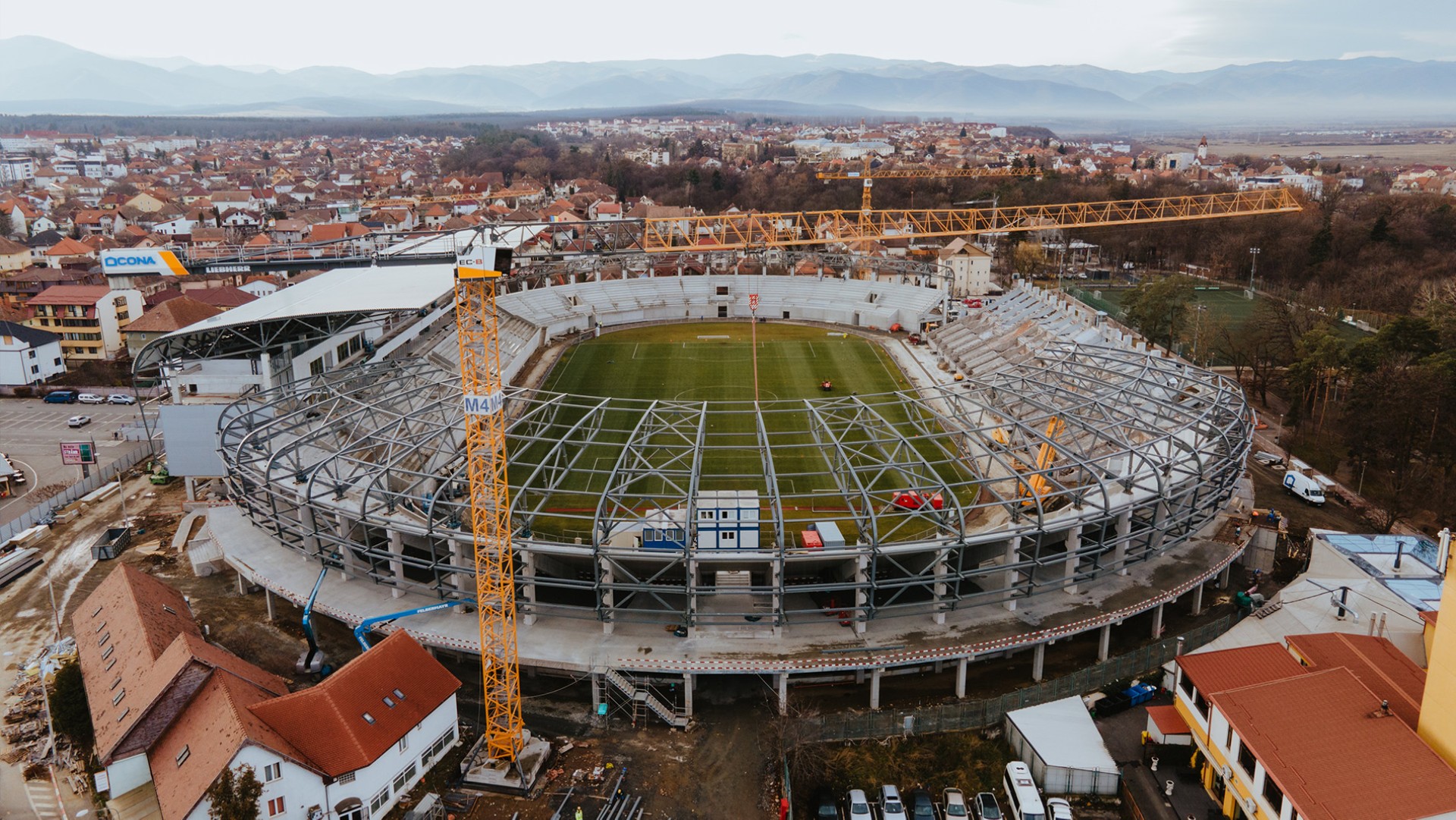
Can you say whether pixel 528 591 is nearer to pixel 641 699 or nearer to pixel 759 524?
pixel 641 699

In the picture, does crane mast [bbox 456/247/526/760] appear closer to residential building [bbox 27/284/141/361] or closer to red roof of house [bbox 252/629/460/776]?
red roof of house [bbox 252/629/460/776]

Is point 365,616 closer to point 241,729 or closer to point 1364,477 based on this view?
point 241,729

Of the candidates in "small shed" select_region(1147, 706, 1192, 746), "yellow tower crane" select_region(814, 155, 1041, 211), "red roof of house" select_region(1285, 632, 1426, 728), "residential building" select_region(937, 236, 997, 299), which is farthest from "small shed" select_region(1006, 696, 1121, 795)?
"yellow tower crane" select_region(814, 155, 1041, 211)

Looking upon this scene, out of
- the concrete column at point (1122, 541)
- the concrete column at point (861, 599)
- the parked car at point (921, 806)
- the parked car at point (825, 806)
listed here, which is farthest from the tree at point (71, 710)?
the concrete column at point (1122, 541)

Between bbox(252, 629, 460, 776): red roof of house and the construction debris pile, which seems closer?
bbox(252, 629, 460, 776): red roof of house

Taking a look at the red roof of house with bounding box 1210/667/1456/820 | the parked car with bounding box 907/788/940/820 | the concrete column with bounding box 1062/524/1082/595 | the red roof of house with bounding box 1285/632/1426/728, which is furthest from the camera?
the concrete column with bounding box 1062/524/1082/595

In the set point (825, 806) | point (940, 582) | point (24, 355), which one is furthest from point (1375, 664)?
point (24, 355)

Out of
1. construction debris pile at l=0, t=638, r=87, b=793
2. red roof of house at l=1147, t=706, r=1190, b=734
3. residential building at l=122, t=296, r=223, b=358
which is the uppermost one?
residential building at l=122, t=296, r=223, b=358
